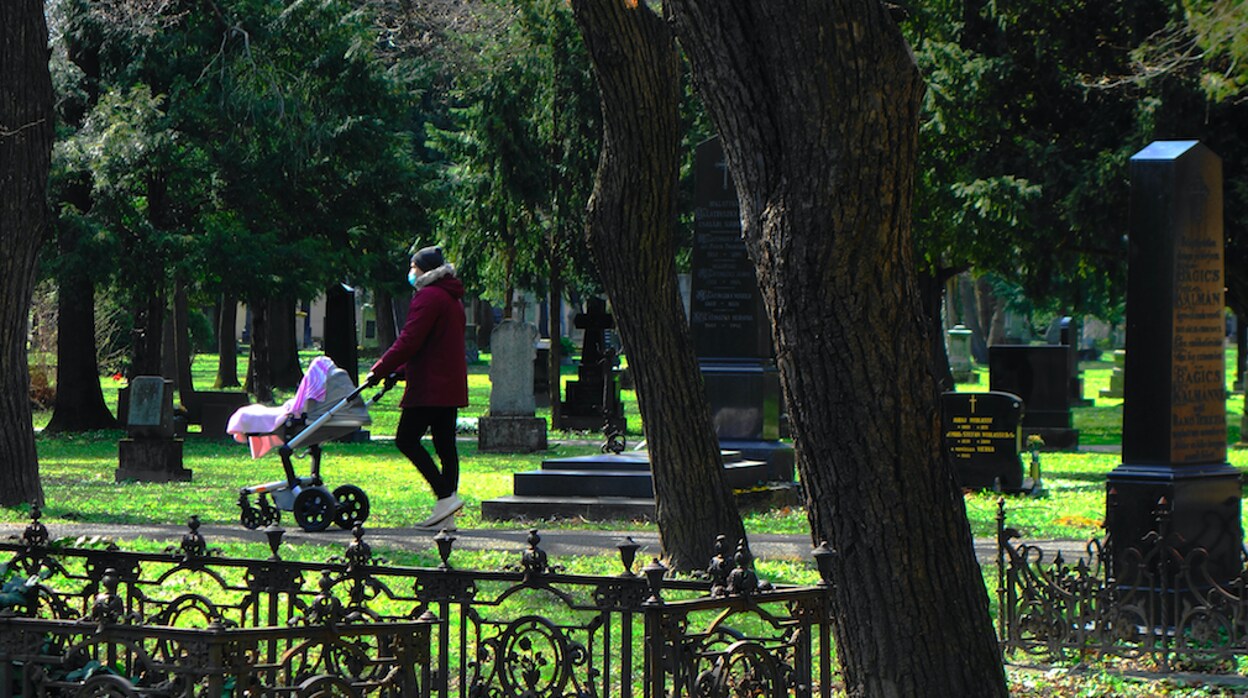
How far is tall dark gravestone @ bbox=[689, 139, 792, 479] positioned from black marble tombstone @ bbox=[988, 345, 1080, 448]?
1131cm

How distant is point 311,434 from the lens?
1326 cm

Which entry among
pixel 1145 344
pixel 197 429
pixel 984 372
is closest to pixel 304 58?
pixel 197 429

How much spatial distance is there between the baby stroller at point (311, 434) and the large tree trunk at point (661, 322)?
3.63m

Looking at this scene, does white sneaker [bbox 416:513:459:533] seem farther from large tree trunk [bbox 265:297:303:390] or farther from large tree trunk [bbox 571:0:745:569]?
large tree trunk [bbox 265:297:303:390]

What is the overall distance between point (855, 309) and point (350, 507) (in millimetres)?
7924

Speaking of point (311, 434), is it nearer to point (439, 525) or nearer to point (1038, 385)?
point (439, 525)

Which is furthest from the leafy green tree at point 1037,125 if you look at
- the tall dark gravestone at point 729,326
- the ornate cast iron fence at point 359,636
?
the ornate cast iron fence at point 359,636

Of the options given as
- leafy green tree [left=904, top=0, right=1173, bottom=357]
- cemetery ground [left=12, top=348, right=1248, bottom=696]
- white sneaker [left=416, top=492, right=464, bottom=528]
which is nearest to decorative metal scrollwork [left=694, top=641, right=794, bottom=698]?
cemetery ground [left=12, top=348, right=1248, bottom=696]

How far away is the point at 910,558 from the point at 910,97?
1.72 meters

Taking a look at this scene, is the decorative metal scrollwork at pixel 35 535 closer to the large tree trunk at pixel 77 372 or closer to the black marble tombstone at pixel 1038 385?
the black marble tombstone at pixel 1038 385

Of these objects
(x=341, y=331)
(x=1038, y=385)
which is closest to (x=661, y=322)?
(x=341, y=331)

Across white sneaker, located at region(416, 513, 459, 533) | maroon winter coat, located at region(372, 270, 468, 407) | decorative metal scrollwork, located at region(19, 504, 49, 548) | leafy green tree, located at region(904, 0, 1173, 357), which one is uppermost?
leafy green tree, located at region(904, 0, 1173, 357)

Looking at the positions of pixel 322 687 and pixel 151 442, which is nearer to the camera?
pixel 322 687

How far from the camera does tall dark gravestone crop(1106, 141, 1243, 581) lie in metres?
9.84
